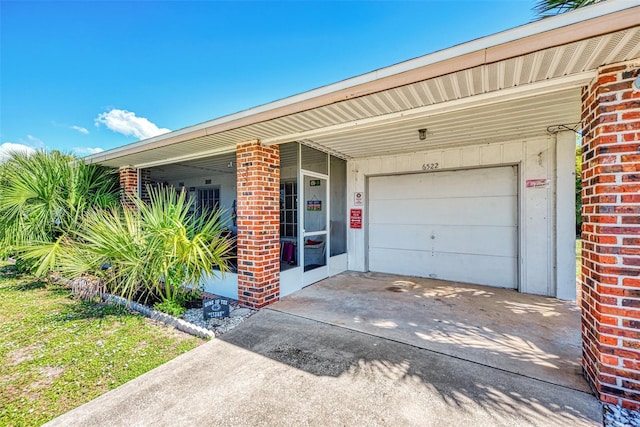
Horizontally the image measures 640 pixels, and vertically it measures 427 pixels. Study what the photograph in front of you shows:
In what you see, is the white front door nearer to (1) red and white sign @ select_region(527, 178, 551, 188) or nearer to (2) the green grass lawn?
(2) the green grass lawn

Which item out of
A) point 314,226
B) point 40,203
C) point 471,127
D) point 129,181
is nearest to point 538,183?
point 471,127

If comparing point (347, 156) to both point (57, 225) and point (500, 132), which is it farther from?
point (57, 225)

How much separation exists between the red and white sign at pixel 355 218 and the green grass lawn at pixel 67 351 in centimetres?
420

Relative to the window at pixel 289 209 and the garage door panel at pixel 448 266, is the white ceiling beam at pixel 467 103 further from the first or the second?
the garage door panel at pixel 448 266

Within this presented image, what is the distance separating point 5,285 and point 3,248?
0.75m

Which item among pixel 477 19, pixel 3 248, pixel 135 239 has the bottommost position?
pixel 3 248

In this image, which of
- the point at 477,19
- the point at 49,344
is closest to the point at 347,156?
the point at 477,19

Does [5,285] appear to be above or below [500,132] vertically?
below

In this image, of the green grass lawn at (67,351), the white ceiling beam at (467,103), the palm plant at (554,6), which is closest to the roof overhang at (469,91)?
the white ceiling beam at (467,103)

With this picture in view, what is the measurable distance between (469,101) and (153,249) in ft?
13.7

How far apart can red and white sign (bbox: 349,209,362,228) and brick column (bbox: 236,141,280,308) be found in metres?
2.56

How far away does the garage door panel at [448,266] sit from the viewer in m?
5.17

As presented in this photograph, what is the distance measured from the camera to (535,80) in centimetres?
238

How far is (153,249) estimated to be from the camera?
143 inches
